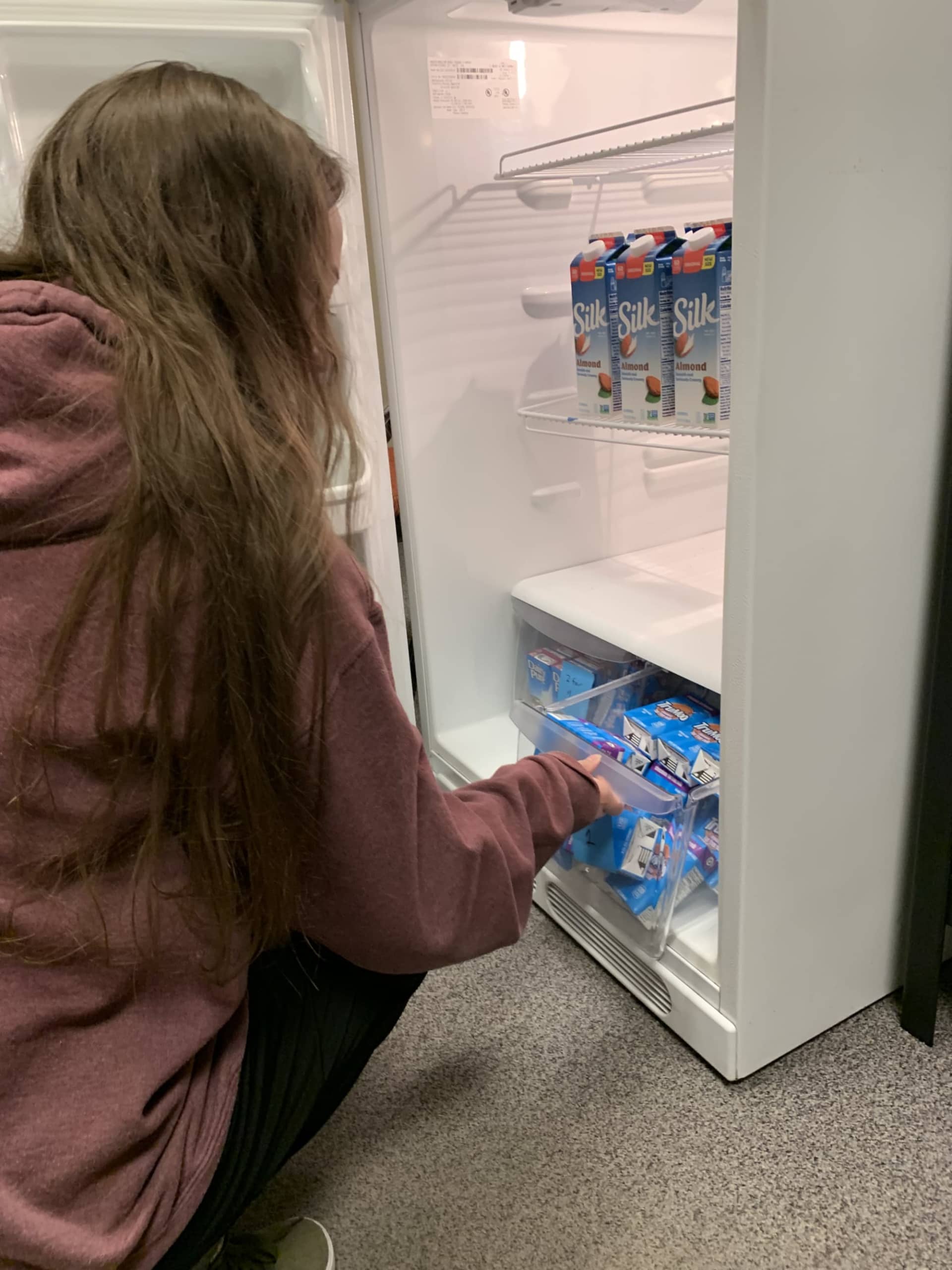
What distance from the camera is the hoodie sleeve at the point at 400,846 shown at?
705 millimetres

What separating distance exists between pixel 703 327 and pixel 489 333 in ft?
1.57

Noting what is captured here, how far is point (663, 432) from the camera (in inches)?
49.6

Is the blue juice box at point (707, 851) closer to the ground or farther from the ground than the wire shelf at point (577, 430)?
closer to the ground

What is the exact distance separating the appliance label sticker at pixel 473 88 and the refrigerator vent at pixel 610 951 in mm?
1177

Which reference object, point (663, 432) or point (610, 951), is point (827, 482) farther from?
point (610, 951)

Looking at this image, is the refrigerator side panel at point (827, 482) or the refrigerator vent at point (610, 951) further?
the refrigerator vent at point (610, 951)

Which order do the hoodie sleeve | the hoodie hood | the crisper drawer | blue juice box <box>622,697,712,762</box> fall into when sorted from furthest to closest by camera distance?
blue juice box <box>622,697,712,762</box> < the crisper drawer < the hoodie sleeve < the hoodie hood

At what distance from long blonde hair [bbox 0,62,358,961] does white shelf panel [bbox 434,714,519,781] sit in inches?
36.8

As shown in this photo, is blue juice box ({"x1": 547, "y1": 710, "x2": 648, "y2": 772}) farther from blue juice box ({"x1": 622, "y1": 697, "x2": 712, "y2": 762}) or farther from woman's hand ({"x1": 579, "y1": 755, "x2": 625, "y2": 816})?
woman's hand ({"x1": 579, "y1": 755, "x2": 625, "y2": 816})

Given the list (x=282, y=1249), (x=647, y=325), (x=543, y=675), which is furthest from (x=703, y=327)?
(x=282, y=1249)

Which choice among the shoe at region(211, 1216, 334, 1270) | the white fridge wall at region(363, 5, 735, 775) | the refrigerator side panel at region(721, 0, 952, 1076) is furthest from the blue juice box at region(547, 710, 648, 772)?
the shoe at region(211, 1216, 334, 1270)

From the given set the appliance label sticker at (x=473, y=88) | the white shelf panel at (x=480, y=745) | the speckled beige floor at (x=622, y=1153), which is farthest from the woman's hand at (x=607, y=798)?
the appliance label sticker at (x=473, y=88)

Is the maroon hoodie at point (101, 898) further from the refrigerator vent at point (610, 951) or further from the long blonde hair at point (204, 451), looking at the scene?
the refrigerator vent at point (610, 951)

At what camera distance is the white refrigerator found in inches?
35.5
